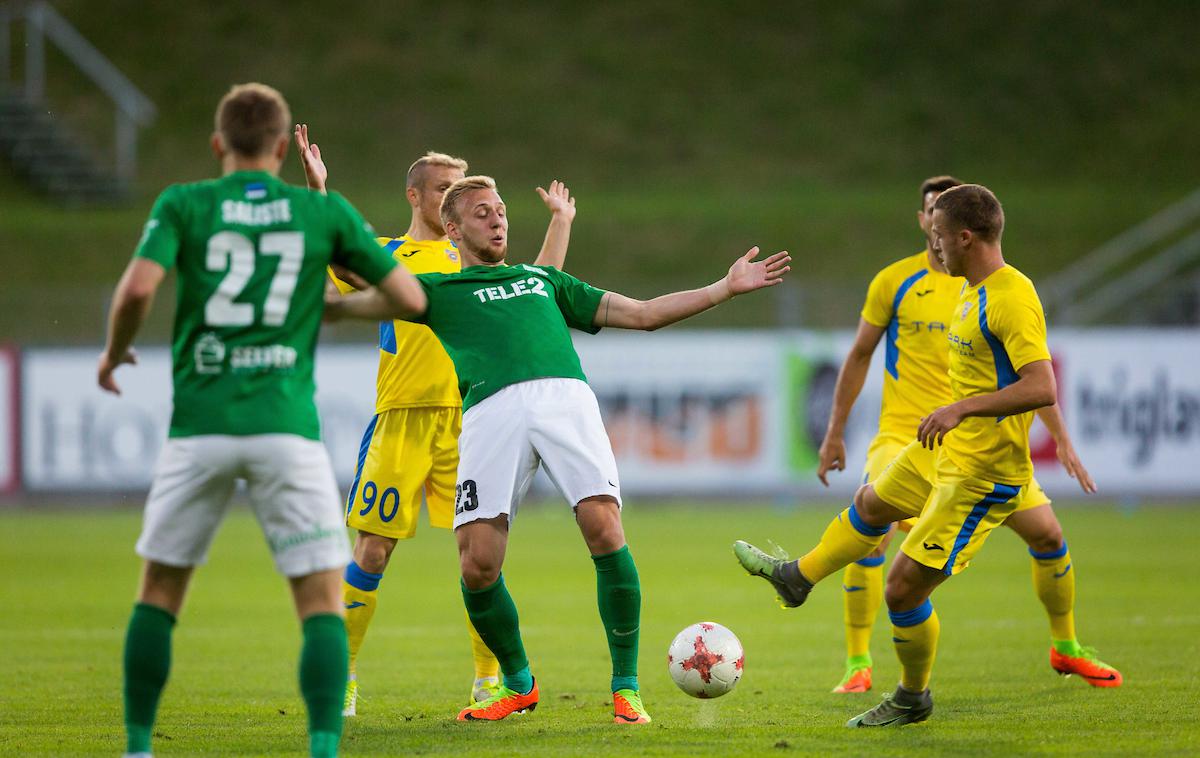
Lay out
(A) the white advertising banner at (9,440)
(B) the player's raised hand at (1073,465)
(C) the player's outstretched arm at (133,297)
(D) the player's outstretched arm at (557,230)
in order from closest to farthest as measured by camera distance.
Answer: (C) the player's outstretched arm at (133,297) < (D) the player's outstretched arm at (557,230) < (B) the player's raised hand at (1073,465) < (A) the white advertising banner at (9,440)

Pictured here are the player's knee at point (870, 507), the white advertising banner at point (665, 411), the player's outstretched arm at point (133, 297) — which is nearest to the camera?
the player's outstretched arm at point (133, 297)

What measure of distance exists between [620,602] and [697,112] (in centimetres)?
2916

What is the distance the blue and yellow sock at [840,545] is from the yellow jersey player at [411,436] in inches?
67.4

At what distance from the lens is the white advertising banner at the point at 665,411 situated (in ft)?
62.1

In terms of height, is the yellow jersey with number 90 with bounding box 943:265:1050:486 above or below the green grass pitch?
above

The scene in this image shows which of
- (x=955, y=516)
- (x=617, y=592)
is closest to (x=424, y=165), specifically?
(x=617, y=592)

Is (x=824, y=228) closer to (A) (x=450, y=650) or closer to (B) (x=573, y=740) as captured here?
(A) (x=450, y=650)

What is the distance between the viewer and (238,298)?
16.7 feet

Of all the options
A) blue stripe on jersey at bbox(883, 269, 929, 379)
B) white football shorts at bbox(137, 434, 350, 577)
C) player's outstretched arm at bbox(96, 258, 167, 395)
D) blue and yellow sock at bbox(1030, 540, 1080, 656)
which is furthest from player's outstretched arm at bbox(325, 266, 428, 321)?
blue and yellow sock at bbox(1030, 540, 1080, 656)

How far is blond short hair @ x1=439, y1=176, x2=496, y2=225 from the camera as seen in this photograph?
6941 mm

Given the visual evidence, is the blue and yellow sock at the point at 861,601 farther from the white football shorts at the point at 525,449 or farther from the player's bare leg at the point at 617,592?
the white football shorts at the point at 525,449

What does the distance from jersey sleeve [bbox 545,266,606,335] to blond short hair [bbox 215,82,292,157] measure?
1998mm

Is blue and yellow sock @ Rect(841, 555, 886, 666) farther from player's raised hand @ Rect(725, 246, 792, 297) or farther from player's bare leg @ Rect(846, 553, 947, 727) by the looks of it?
player's raised hand @ Rect(725, 246, 792, 297)

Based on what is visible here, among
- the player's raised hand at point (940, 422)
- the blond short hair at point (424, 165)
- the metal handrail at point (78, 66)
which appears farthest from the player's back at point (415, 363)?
the metal handrail at point (78, 66)
